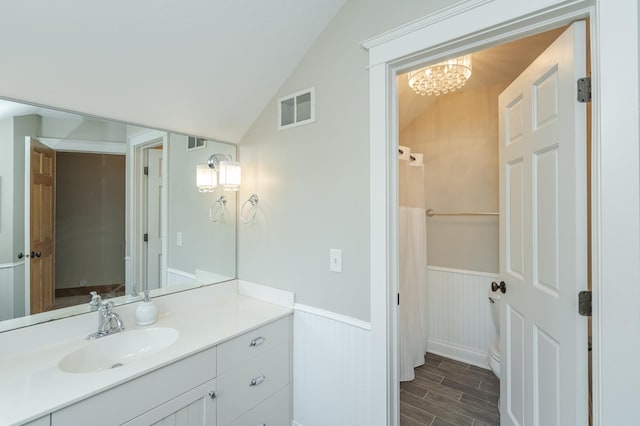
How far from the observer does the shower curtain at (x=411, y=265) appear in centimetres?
238

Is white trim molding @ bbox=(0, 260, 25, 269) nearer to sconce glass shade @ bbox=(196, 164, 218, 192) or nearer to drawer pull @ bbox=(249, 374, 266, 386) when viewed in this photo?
sconce glass shade @ bbox=(196, 164, 218, 192)

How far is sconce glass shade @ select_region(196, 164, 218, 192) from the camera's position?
1.97 meters

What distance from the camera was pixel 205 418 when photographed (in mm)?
1309

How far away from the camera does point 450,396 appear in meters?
2.17

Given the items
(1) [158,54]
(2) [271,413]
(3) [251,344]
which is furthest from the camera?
(2) [271,413]

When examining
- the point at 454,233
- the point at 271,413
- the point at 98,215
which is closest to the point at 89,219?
the point at 98,215

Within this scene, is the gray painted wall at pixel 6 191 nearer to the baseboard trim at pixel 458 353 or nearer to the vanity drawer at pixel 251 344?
the vanity drawer at pixel 251 344

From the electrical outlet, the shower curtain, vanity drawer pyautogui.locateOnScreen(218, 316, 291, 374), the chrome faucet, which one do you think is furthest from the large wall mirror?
the shower curtain

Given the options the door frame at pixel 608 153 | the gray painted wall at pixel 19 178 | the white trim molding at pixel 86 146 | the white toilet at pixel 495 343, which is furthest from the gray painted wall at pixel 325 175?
the white toilet at pixel 495 343

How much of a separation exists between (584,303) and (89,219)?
7.37 feet

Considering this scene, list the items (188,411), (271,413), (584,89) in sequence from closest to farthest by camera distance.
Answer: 1. (584,89)
2. (188,411)
3. (271,413)

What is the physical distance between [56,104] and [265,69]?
3.42 ft

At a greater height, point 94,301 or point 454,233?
point 454,233

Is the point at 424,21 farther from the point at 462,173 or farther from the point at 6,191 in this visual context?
the point at 6,191
